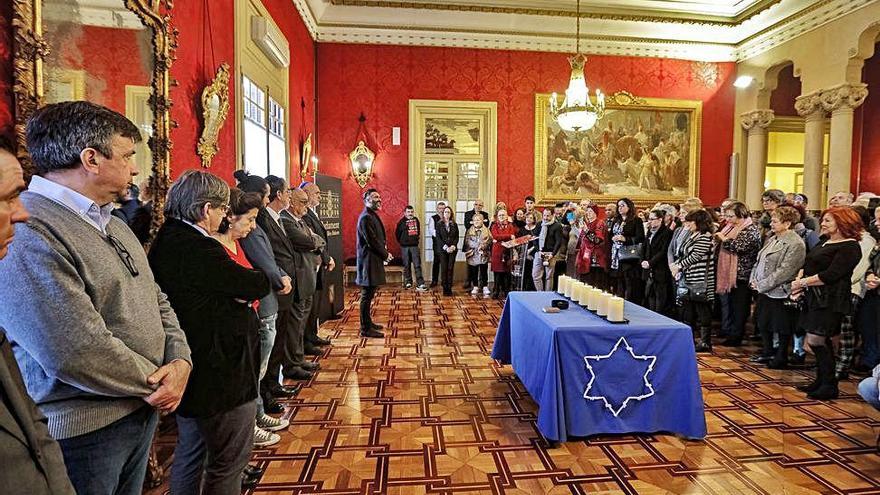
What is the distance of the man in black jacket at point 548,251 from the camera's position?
7.45 m

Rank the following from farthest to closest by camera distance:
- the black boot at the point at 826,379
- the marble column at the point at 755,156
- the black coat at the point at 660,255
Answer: the marble column at the point at 755,156
the black coat at the point at 660,255
the black boot at the point at 826,379

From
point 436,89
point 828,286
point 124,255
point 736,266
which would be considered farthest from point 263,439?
point 436,89

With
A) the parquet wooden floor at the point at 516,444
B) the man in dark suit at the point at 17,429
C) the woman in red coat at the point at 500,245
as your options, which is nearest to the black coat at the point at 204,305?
the man in dark suit at the point at 17,429

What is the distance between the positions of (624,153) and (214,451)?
10.0m

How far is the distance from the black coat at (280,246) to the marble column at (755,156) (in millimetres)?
9970

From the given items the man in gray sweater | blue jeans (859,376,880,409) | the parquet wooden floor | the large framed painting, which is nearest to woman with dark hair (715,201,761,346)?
the parquet wooden floor

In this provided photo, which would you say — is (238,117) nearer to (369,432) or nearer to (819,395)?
(369,432)

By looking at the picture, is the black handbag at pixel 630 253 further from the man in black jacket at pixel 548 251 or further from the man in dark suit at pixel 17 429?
the man in dark suit at pixel 17 429

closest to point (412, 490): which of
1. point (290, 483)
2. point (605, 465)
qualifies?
point (290, 483)

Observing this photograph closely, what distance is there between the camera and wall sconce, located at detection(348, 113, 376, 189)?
31.6ft

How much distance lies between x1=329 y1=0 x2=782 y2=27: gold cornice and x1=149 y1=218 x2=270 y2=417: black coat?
27.2 feet

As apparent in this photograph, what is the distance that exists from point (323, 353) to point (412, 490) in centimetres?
272

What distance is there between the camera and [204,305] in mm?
1863

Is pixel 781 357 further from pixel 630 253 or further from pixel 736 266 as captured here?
pixel 630 253
